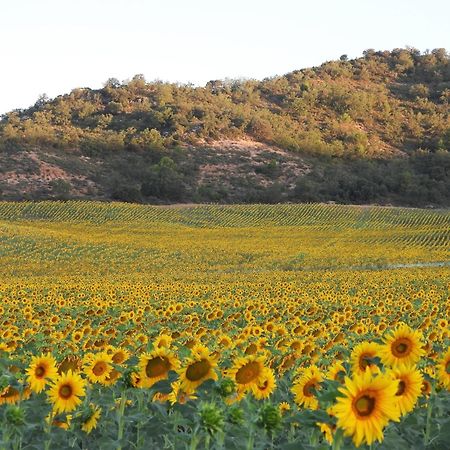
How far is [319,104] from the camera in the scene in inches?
5108

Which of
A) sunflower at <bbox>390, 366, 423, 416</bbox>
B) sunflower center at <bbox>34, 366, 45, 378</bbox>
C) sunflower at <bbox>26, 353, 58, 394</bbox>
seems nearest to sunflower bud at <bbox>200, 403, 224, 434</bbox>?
sunflower at <bbox>390, 366, 423, 416</bbox>

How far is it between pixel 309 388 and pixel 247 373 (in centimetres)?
33

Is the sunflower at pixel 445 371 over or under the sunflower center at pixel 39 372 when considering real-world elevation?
under

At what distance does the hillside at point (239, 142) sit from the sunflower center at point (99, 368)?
78301mm

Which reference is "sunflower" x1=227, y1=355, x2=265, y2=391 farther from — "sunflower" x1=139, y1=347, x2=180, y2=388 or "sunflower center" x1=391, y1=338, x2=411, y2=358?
"sunflower center" x1=391, y1=338, x2=411, y2=358

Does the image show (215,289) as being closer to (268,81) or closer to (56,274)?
(56,274)

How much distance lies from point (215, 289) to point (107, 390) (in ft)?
51.0

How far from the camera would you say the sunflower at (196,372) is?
3.38 meters

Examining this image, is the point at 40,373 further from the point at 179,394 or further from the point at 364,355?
the point at 364,355

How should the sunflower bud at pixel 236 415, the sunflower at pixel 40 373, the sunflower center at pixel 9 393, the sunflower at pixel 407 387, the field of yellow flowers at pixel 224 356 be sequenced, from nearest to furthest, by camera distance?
the sunflower at pixel 407 387 → the field of yellow flowers at pixel 224 356 → the sunflower bud at pixel 236 415 → the sunflower at pixel 40 373 → the sunflower center at pixel 9 393

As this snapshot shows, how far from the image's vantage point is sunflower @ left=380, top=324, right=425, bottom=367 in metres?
3.32

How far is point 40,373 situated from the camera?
13.2 feet

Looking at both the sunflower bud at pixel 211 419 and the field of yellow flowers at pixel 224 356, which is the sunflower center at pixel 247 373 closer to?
the field of yellow flowers at pixel 224 356

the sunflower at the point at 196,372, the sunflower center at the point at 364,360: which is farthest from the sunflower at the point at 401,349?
the sunflower at the point at 196,372
